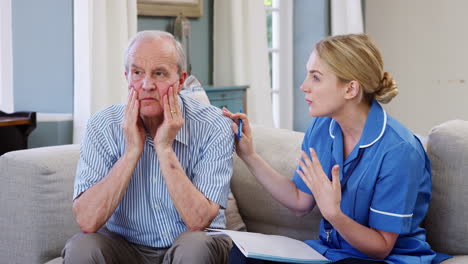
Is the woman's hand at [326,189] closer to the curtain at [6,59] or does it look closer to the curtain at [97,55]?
the curtain at [97,55]

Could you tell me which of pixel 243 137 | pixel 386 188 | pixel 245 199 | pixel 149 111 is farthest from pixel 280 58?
pixel 386 188

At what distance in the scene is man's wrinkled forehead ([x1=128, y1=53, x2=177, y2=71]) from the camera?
2.15 m

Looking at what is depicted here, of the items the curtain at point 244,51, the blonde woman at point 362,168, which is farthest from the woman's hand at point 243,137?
the curtain at point 244,51

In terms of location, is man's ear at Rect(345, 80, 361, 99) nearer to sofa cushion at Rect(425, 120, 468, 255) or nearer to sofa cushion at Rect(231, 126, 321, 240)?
sofa cushion at Rect(425, 120, 468, 255)

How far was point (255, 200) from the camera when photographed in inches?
99.0

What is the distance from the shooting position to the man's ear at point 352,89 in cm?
201

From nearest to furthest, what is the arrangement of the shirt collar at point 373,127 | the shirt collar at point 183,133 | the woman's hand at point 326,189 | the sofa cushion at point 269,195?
the woman's hand at point 326,189 < the shirt collar at point 373,127 < the shirt collar at point 183,133 < the sofa cushion at point 269,195

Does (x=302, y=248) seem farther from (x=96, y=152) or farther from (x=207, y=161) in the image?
(x=96, y=152)

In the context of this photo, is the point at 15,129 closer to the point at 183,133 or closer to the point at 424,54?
the point at 183,133

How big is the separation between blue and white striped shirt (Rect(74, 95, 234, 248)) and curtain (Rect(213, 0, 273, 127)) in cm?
270

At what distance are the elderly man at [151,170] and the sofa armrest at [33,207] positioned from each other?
0.18m

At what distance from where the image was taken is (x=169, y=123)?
2.13m

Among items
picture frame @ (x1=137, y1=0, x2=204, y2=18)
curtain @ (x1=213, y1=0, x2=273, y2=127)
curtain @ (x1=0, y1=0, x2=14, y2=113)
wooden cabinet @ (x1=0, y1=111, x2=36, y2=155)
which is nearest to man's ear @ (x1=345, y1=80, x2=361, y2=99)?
wooden cabinet @ (x1=0, y1=111, x2=36, y2=155)

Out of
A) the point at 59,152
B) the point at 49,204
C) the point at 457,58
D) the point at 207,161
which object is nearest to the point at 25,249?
the point at 49,204
